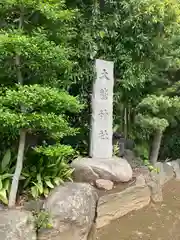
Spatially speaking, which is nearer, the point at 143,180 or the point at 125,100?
the point at 143,180

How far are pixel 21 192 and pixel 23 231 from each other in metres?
0.92

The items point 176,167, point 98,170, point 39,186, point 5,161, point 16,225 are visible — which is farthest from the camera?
point 176,167

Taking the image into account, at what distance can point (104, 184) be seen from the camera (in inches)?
200

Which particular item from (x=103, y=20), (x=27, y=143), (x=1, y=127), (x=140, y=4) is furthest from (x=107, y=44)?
(x=1, y=127)

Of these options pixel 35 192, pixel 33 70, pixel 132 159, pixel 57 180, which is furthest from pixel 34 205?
pixel 132 159

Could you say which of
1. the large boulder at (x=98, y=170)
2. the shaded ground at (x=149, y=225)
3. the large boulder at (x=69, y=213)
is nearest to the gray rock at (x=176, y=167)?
the shaded ground at (x=149, y=225)

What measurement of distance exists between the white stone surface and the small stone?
1.69 ft

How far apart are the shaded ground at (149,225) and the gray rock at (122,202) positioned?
0.09 metres

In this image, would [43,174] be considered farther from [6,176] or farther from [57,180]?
[6,176]

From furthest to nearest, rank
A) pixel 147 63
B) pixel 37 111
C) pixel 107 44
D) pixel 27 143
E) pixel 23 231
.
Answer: pixel 147 63, pixel 107 44, pixel 27 143, pixel 37 111, pixel 23 231

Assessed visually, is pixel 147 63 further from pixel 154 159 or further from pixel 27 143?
pixel 27 143

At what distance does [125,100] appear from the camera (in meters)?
7.32

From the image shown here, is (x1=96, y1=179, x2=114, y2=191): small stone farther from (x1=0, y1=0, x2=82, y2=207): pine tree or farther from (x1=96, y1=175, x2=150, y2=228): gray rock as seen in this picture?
(x1=0, y1=0, x2=82, y2=207): pine tree

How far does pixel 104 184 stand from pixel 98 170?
247mm
